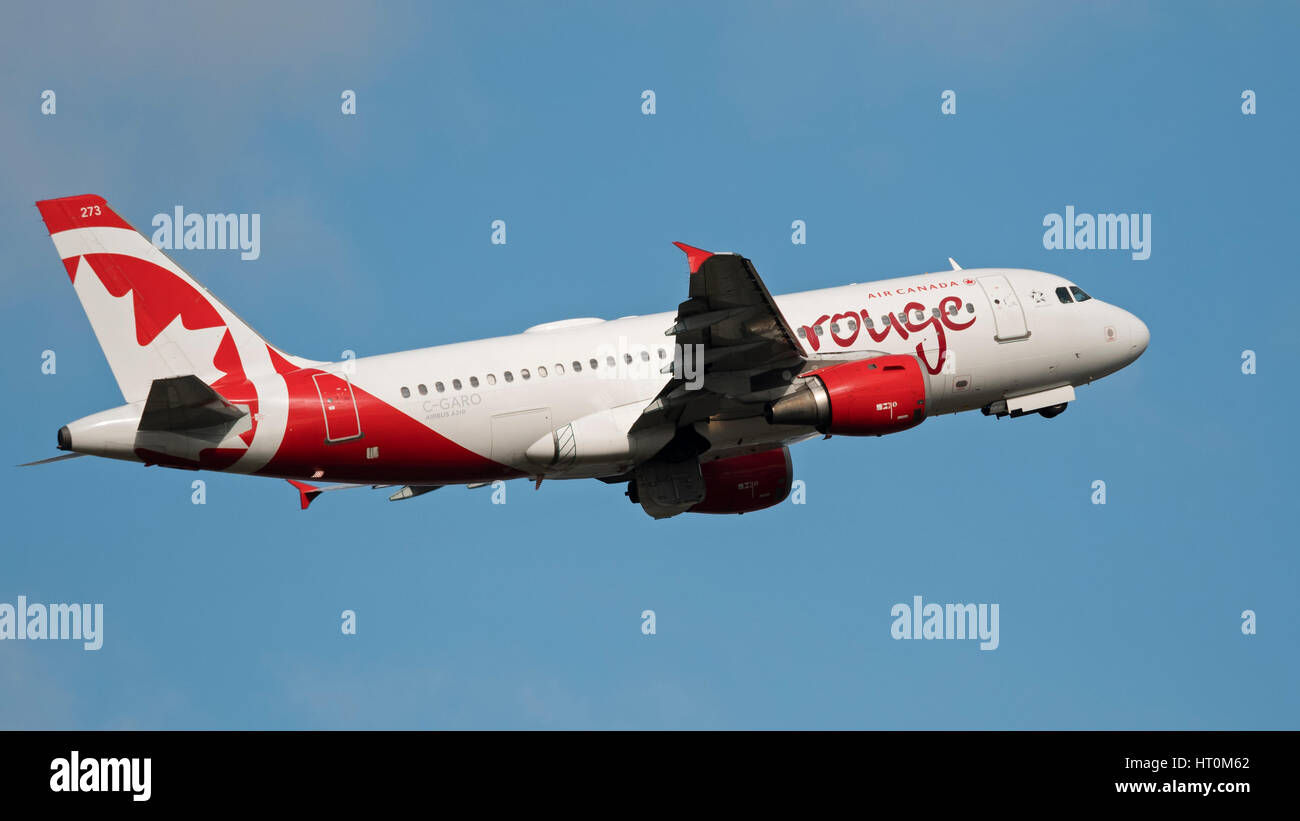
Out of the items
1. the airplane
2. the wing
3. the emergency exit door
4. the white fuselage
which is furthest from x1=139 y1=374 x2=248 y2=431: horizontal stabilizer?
the wing

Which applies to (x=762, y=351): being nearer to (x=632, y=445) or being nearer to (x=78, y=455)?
(x=632, y=445)

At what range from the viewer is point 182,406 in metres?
40.5

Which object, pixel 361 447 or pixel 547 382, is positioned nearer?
pixel 361 447

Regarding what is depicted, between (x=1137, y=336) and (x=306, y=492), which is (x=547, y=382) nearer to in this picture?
(x=306, y=492)

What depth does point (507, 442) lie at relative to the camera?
1737 inches

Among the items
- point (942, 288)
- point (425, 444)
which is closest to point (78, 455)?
point (425, 444)

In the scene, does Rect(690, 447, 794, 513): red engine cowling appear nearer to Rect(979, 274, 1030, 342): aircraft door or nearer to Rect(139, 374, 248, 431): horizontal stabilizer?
Rect(979, 274, 1030, 342): aircraft door

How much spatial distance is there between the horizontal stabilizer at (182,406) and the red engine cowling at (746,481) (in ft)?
50.9

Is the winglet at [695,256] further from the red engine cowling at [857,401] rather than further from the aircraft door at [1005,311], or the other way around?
the aircraft door at [1005,311]

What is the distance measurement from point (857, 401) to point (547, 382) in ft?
27.1

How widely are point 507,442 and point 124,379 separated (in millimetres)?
9897

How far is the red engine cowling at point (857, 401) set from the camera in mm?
43906

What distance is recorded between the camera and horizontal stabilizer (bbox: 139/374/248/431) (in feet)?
131

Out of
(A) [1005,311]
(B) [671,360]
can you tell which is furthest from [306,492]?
(A) [1005,311]
